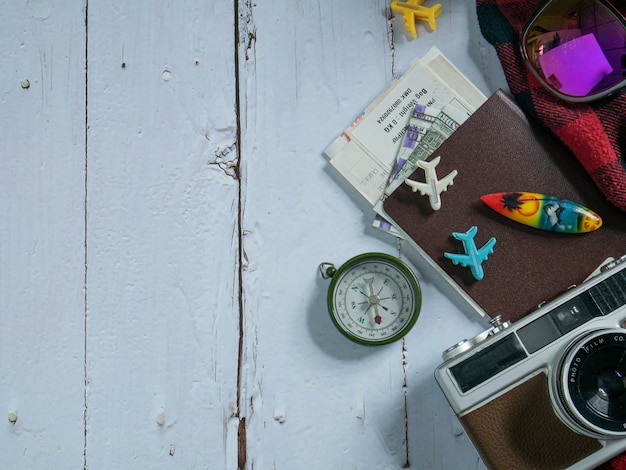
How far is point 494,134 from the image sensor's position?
737mm

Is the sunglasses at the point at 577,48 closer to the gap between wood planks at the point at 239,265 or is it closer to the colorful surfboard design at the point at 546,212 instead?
the colorful surfboard design at the point at 546,212

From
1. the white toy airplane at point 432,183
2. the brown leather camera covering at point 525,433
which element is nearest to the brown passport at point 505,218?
the white toy airplane at point 432,183

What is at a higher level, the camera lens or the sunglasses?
the sunglasses

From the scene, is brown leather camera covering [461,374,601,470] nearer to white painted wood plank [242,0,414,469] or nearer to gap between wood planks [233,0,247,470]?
white painted wood plank [242,0,414,469]

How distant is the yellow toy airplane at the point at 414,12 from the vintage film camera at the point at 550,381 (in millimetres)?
310

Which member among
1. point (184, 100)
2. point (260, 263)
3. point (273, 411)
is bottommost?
point (273, 411)

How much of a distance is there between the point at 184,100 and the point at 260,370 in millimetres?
299

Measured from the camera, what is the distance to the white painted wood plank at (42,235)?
76cm

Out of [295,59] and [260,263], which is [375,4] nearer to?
[295,59]

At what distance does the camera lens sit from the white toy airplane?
0.67 feet

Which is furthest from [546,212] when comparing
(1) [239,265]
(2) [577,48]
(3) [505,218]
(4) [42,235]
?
(4) [42,235]

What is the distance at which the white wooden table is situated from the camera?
744mm

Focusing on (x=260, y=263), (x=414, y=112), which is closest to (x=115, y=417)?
(x=260, y=263)

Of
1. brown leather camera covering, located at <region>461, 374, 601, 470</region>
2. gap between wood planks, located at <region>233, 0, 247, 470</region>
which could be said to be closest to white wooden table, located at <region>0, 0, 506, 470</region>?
gap between wood planks, located at <region>233, 0, 247, 470</region>
